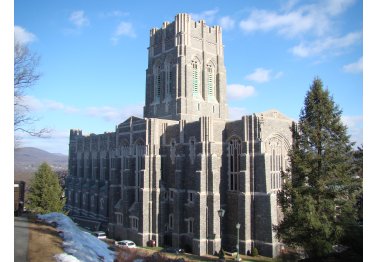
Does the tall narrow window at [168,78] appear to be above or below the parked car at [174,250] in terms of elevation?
above

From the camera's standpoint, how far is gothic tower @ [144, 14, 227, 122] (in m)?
36.2

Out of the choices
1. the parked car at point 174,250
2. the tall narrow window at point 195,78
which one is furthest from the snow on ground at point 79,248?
the tall narrow window at point 195,78

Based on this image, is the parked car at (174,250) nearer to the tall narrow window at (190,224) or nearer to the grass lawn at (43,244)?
the tall narrow window at (190,224)

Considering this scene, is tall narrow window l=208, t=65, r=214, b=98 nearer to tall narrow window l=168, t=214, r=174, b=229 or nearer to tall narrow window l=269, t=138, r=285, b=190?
tall narrow window l=269, t=138, r=285, b=190

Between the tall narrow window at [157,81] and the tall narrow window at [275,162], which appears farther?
the tall narrow window at [157,81]

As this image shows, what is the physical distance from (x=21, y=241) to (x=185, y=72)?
27.7 m

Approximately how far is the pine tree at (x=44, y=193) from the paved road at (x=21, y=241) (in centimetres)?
1901

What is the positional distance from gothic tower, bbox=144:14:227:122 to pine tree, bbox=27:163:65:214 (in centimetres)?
1377

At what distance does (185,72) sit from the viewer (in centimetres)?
3625

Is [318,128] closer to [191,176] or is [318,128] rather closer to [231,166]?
[231,166]

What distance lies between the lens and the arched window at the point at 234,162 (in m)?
26.8

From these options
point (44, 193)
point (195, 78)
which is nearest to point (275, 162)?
point (195, 78)

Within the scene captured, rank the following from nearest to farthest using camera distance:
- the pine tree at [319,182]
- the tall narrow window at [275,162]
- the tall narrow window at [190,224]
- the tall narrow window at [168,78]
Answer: the pine tree at [319,182] < the tall narrow window at [275,162] < the tall narrow window at [190,224] < the tall narrow window at [168,78]
